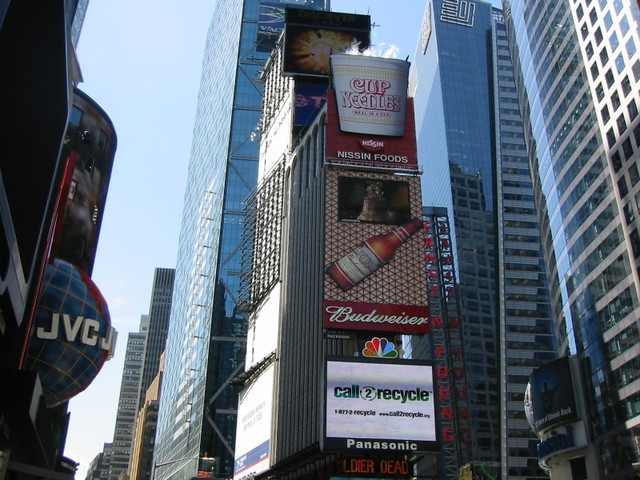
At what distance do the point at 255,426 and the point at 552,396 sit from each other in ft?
97.7

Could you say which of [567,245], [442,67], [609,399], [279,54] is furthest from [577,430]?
[442,67]

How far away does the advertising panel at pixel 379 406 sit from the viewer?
49719 mm

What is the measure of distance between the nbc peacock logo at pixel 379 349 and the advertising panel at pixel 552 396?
23427 mm

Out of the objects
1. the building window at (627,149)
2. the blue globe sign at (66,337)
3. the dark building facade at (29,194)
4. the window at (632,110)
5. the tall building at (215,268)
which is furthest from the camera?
the tall building at (215,268)

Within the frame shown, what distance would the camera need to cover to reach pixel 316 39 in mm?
86188

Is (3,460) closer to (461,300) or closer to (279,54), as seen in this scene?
(279,54)

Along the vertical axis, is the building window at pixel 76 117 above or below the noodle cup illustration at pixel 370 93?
below

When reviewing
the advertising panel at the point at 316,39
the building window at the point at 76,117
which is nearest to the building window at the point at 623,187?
the advertising panel at the point at 316,39

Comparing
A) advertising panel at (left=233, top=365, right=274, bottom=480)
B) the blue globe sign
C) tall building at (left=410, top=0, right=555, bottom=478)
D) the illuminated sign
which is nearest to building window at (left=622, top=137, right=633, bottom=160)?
the illuminated sign

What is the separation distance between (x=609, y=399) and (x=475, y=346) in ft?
260

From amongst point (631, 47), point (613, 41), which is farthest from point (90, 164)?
point (613, 41)

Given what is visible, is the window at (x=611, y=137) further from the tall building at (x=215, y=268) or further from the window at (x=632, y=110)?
the tall building at (x=215, y=268)

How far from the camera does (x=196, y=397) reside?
12225 cm

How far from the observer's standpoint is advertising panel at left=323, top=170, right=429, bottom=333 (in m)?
58.6
